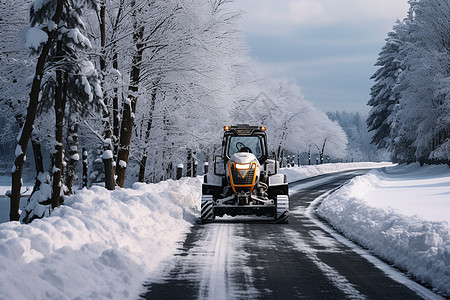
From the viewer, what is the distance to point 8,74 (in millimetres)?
16797

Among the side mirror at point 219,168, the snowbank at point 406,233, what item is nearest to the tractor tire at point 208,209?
the side mirror at point 219,168

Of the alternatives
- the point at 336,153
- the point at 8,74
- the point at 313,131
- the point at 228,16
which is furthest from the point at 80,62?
the point at 336,153

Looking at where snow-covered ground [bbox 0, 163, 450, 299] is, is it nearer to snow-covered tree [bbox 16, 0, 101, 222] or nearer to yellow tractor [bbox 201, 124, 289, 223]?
yellow tractor [bbox 201, 124, 289, 223]

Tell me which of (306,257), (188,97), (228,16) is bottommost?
(306,257)

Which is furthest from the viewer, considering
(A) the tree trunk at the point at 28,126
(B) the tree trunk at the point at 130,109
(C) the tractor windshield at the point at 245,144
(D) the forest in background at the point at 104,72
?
(B) the tree trunk at the point at 130,109

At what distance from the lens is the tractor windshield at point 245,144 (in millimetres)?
14766

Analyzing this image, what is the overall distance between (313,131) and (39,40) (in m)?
62.9

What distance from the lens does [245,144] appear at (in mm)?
14914

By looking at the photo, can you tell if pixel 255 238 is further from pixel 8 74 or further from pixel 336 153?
pixel 336 153

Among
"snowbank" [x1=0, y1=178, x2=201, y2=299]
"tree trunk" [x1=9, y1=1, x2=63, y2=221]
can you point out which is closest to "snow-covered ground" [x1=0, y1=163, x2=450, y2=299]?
"snowbank" [x1=0, y1=178, x2=201, y2=299]

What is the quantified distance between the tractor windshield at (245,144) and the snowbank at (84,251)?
3.94 meters

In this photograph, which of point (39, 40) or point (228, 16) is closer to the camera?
point (39, 40)

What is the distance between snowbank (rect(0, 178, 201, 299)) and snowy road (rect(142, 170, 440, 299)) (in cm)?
39

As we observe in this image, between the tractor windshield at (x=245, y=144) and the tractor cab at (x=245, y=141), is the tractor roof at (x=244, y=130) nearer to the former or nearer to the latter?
the tractor cab at (x=245, y=141)
